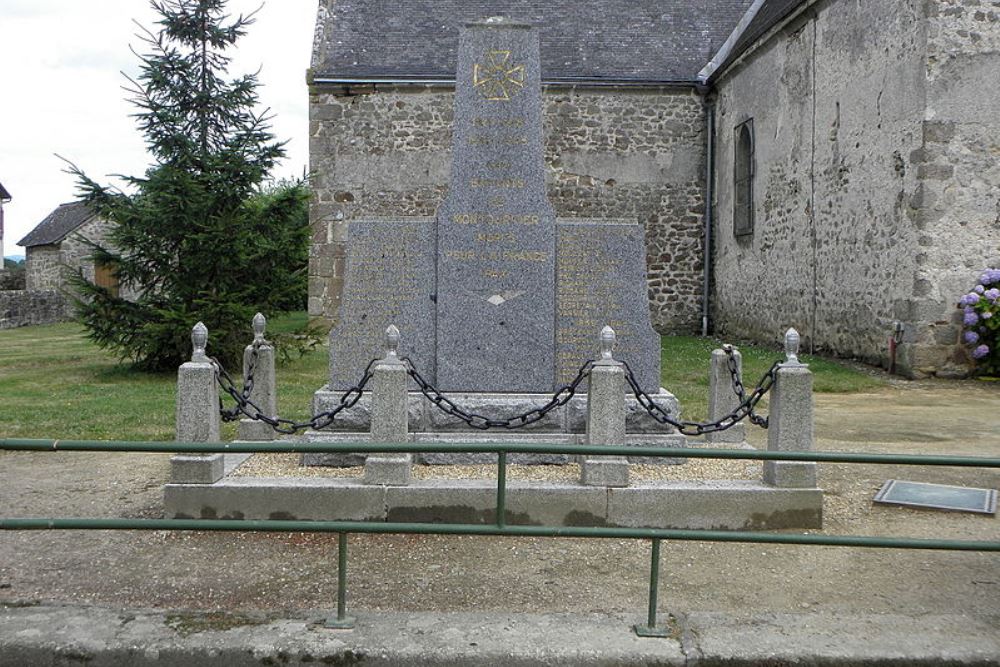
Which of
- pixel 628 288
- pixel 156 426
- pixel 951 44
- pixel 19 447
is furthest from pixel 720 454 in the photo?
pixel 951 44

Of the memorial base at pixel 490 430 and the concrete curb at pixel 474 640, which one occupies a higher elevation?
the memorial base at pixel 490 430

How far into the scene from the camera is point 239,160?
472 inches

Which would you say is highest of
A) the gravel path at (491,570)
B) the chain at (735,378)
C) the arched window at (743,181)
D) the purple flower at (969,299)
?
the arched window at (743,181)

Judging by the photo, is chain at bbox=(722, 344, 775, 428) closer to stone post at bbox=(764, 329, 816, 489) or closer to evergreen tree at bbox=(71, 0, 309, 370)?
stone post at bbox=(764, 329, 816, 489)

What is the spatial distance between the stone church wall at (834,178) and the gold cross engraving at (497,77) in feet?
22.4

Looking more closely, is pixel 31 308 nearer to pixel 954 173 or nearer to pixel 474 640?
pixel 954 173

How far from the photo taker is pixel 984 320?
1117 centimetres

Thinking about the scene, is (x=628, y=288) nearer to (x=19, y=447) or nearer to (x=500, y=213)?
(x=500, y=213)

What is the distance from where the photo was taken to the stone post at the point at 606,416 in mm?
5105

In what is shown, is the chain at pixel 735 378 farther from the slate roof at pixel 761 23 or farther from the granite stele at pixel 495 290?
the slate roof at pixel 761 23

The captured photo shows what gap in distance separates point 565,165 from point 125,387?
10270 millimetres

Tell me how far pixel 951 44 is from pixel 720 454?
10.0 m

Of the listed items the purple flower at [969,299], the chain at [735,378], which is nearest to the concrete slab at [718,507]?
the chain at [735,378]

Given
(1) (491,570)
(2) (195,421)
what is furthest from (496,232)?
(1) (491,570)
